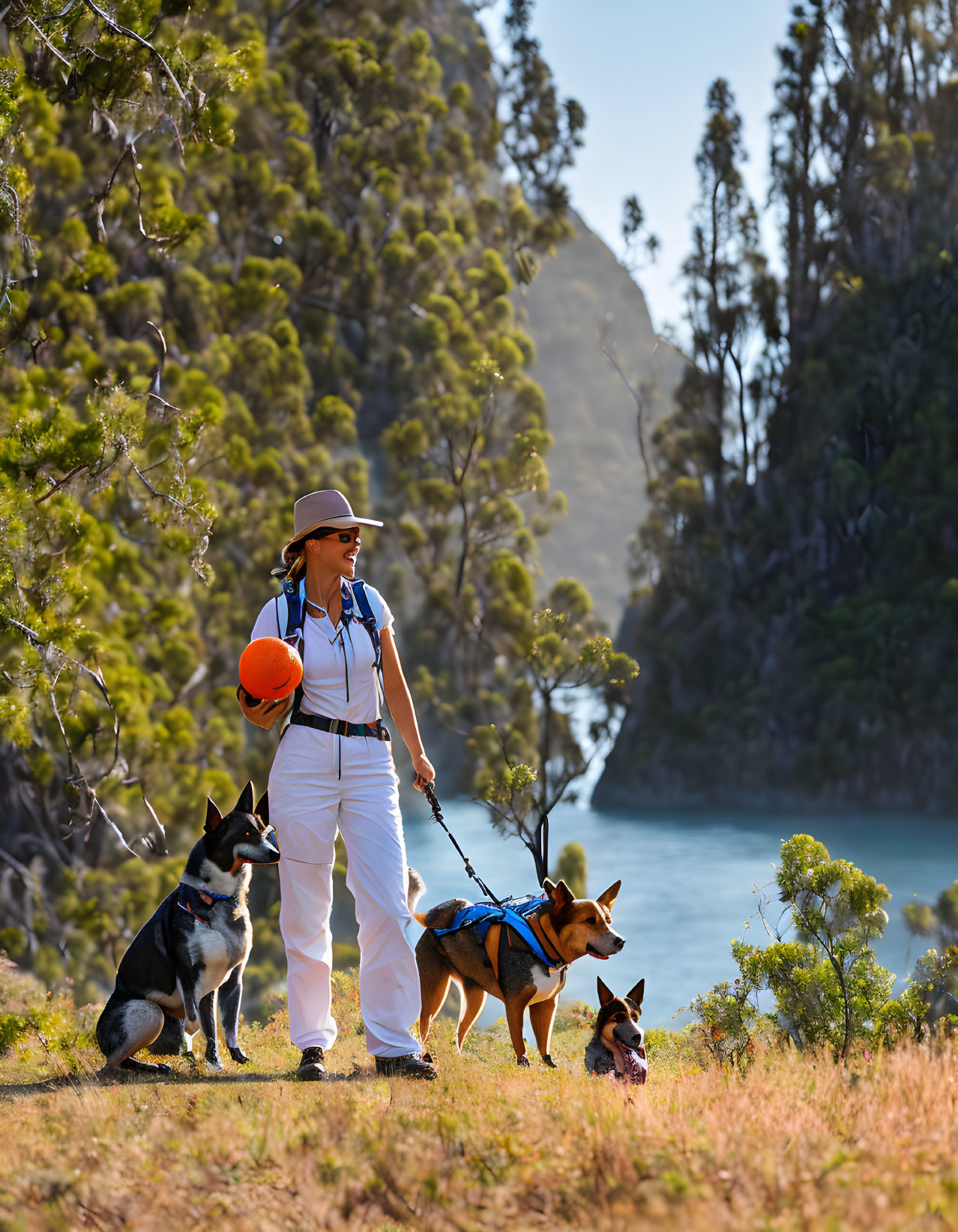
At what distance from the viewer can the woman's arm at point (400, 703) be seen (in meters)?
4.33

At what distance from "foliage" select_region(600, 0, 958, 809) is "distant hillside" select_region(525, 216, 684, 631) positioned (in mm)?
2608

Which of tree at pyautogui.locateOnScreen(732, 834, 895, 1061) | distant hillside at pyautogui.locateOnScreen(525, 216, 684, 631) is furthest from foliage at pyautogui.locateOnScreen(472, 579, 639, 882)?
distant hillside at pyautogui.locateOnScreen(525, 216, 684, 631)

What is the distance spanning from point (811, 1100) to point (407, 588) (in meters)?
29.6

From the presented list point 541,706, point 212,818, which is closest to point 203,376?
point 541,706

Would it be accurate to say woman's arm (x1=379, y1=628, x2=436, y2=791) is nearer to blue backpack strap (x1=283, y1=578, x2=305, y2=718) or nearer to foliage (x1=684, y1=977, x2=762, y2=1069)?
blue backpack strap (x1=283, y1=578, x2=305, y2=718)

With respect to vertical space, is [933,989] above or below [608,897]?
below

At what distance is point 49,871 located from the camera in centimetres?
1552

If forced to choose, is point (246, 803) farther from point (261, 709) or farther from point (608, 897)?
point (608, 897)

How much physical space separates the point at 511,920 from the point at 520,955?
14 cm

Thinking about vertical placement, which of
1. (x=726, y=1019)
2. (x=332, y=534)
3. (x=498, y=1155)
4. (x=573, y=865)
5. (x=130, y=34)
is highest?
(x=130, y=34)

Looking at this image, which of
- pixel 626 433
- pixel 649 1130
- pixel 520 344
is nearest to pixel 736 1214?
pixel 649 1130

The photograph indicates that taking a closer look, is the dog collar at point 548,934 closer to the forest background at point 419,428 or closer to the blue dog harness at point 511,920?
the blue dog harness at point 511,920

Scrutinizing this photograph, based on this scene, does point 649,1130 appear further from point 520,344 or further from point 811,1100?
point 520,344

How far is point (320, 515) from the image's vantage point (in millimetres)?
4184
